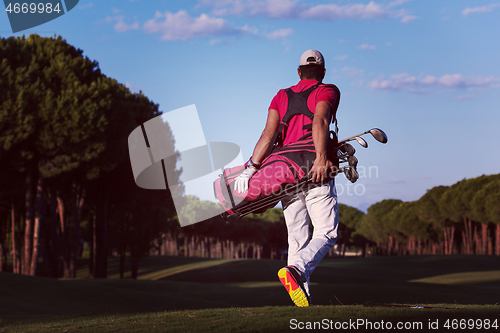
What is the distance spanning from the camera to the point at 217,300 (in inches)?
712

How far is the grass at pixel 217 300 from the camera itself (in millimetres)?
5934

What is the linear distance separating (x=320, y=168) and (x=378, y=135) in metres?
0.69

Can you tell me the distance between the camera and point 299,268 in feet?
18.4

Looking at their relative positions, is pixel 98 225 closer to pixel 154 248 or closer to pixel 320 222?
pixel 154 248

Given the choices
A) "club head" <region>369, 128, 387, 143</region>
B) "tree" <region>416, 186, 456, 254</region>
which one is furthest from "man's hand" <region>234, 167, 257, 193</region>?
"tree" <region>416, 186, 456, 254</region>

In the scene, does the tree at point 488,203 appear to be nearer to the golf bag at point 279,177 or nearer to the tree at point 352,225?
the golf bag at point 279,177

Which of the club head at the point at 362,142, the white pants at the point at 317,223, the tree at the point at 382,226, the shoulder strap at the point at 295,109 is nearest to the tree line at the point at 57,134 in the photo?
the shoulder strap at the point at 295,109

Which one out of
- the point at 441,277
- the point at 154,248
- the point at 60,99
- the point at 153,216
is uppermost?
the point at 60,99

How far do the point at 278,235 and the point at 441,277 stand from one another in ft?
172

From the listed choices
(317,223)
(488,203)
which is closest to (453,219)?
(488,203)

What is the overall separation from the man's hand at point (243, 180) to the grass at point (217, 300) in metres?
1.56

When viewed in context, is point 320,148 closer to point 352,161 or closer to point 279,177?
point 352,161

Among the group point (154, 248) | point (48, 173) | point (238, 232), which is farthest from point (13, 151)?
point (238, 232)

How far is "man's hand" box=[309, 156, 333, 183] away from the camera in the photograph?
16.7ft
